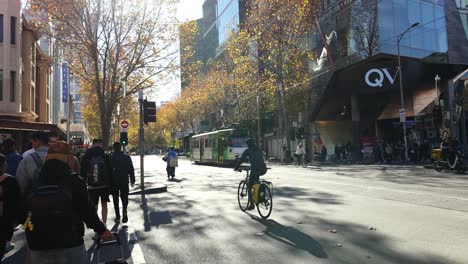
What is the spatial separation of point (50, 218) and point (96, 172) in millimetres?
5022

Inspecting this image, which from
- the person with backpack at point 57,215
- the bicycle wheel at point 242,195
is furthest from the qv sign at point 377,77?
the person with backpack at point 57,215

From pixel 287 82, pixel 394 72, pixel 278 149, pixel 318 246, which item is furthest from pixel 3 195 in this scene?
pixel 278 149

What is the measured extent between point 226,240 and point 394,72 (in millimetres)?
29187

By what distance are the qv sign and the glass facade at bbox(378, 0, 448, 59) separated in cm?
290

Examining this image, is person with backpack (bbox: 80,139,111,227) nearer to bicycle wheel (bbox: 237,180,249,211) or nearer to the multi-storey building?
bicycle wheel (bbox: 237,180,249,211)

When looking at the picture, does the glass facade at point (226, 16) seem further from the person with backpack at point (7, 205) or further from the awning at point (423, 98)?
the person with backpack at point (7, 205)

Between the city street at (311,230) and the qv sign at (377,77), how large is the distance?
2168 cm

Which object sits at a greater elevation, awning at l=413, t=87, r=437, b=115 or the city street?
awning at l=413, t=87, r=437, b=115

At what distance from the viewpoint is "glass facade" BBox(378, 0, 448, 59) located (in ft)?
114

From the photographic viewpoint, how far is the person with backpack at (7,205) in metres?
4.46

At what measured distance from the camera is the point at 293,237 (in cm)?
714

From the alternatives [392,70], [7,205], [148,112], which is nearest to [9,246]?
[7,205]

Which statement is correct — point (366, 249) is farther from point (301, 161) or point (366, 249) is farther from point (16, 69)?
point (16, 69)

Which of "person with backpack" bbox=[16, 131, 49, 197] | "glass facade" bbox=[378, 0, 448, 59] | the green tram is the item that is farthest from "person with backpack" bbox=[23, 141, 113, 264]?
"glass facade" bbox=[378, 0, 448, 59]
